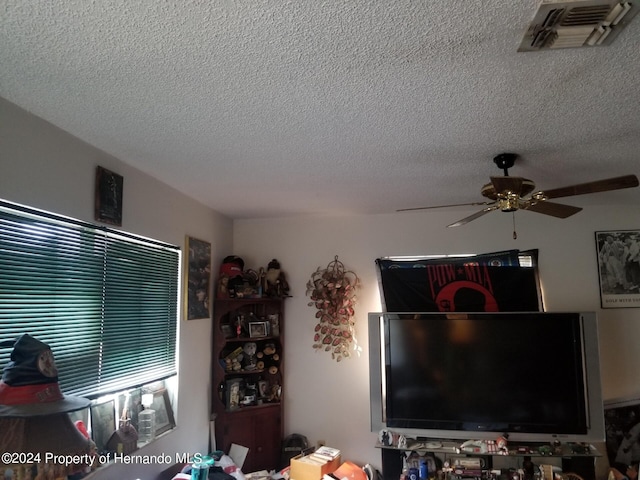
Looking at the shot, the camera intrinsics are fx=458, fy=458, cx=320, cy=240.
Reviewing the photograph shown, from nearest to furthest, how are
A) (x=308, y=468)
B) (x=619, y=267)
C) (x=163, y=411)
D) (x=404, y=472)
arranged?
(x=163, y=411) < (x=404, y=472) < (x=308, y=468) < (x=619, y=267)

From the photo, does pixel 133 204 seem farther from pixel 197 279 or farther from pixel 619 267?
pixel 619 267

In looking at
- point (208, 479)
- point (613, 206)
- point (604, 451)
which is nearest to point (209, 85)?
point (208, 479)

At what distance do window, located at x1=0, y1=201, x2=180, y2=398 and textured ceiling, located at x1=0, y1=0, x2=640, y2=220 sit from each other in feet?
1.58

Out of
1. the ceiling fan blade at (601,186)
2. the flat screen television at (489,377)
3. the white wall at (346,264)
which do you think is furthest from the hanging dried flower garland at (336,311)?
the ceiling fan blade at (601,186)

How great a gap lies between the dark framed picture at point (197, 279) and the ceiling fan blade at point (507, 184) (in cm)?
213

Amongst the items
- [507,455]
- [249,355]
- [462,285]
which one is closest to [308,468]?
[249,355]

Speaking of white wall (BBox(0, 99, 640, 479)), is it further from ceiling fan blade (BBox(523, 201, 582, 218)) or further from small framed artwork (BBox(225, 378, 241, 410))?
ceiling fan blade (BBox(523, 201, 582, 218))

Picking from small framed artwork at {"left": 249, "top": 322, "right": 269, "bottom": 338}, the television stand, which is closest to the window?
small framed artwork at {"left": 249, "top": 322, "right": 269, "bottom": 338}

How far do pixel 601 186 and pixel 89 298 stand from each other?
2.47 metres

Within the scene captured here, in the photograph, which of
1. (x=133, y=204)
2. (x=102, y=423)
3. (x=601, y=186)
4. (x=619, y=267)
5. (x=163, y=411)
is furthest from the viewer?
(x=619, y=267)

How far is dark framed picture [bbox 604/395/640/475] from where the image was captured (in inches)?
134

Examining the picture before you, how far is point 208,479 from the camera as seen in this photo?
111 inches

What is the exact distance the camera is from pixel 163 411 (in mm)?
2936

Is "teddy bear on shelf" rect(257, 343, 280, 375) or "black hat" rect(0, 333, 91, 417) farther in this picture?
"teddy bear on shelf" rect(257, 343, 280, 375)
